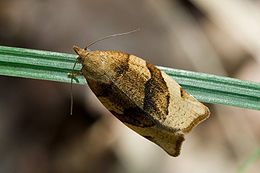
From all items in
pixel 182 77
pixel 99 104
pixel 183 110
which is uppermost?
pixel 182 77

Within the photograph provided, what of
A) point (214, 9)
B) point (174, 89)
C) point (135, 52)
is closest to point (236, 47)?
point (214, 9)

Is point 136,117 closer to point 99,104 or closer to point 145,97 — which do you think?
point 145,97

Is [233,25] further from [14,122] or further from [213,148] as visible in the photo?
[14,122]

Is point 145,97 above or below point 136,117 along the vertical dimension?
above

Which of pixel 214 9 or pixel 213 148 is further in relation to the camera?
pixel 214 9

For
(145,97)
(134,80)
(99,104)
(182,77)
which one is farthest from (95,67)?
(99,104)

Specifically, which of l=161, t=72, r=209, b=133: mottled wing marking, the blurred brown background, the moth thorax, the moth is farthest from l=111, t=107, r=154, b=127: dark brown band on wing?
the blurred brown background

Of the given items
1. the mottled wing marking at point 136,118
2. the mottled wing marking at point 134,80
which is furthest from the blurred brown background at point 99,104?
the mottled wing marking at point 134,80
